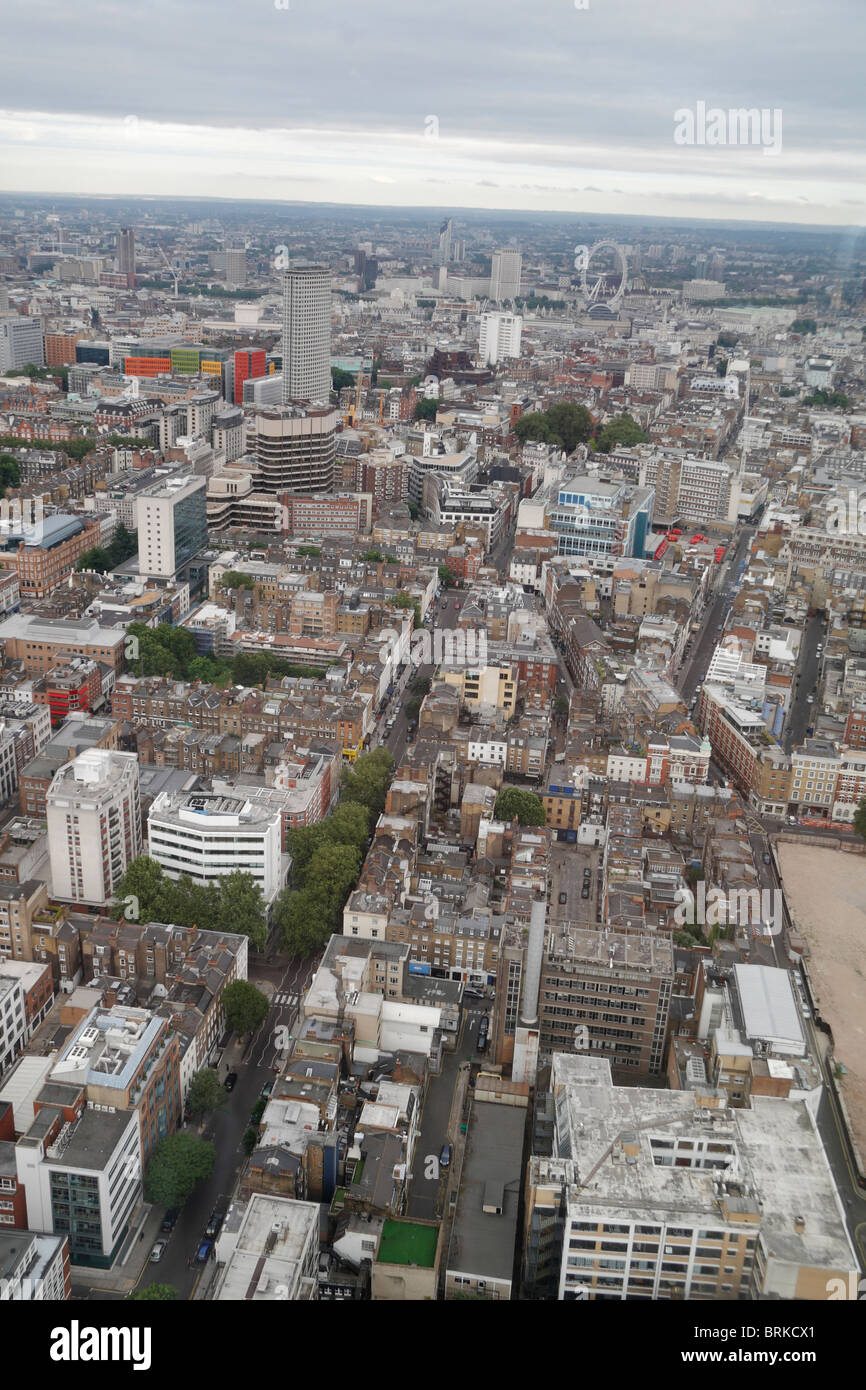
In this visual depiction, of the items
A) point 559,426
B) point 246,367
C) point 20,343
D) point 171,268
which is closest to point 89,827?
point 559,426

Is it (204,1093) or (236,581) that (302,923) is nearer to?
(204,1093)

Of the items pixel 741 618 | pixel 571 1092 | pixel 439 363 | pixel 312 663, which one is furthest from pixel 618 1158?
pixel 439 363

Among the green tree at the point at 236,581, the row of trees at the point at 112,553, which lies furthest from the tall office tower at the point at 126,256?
the green tree at the point at 236,581

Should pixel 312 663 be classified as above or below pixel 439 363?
below

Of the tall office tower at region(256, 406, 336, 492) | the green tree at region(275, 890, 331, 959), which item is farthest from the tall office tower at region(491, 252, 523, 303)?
the green tree at region(275, 890, 331, 959)

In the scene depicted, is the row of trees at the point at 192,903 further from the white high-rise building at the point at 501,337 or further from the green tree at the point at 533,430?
the white high-rise building at the point at 501,337

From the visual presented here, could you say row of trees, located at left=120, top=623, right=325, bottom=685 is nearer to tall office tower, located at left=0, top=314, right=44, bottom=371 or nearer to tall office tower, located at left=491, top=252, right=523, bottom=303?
tall office tower, located at left=0, top=314, right=44, bottom=371

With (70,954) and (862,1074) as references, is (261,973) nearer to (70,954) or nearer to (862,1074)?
(70,954)
